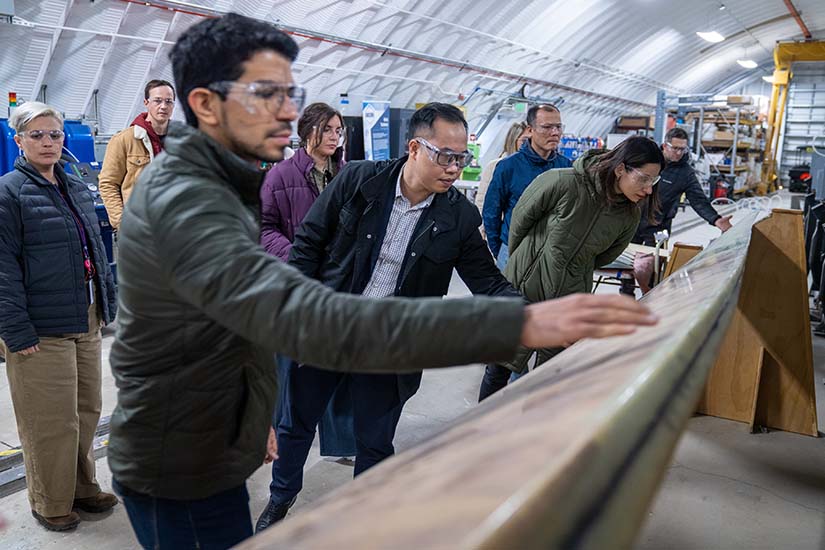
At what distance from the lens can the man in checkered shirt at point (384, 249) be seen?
2.54 meters

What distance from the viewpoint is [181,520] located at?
1422mm

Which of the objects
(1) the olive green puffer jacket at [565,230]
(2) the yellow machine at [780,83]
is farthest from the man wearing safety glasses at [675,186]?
(2) the yellow machine at [780,83]

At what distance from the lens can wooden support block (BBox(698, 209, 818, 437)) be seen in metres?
3.91

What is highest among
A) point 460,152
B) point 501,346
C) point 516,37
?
point 516,37

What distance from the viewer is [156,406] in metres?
1.31

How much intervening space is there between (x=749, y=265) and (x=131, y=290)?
3.68 meters

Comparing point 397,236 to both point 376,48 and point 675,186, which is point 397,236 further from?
point 376,48

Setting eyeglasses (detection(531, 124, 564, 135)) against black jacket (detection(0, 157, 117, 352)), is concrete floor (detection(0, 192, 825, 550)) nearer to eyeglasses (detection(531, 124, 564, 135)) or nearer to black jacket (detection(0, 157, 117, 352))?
black jacket (detection(0, 157, 117, 352))

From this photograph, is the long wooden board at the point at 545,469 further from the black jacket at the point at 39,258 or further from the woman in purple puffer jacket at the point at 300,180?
the woman in purple puffer jacket at the point at 300,180

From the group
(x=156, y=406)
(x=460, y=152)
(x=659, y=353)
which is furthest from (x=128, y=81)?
(x=659, y=353)

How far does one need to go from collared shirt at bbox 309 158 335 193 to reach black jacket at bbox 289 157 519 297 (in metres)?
0.90

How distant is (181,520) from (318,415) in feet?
4.37

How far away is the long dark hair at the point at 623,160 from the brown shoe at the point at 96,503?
254cm

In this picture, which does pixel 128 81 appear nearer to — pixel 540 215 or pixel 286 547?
pixel 540 215
